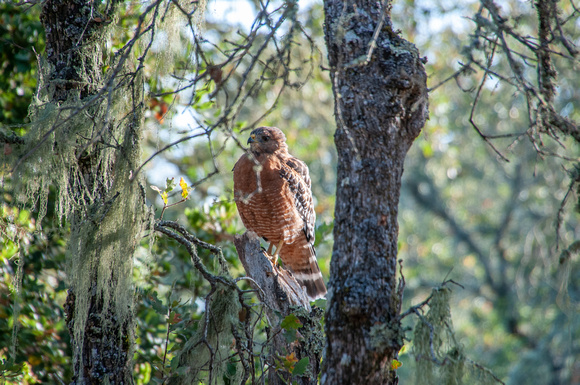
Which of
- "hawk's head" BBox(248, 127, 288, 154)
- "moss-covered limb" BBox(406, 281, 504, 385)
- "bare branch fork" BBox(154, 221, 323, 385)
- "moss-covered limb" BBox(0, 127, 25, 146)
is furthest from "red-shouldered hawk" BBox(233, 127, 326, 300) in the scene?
"moss-covered limb" BBox(406, 281, 504, 385)

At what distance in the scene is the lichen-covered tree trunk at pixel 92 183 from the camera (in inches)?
98.0

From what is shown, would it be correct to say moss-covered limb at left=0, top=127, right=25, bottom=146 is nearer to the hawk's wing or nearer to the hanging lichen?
the hanging lichen

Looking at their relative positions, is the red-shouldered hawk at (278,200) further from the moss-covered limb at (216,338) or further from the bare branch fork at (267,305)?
the moss-covered limb at (216,338)

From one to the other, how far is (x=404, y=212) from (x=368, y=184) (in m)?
14.4

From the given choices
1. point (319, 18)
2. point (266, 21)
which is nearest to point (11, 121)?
point (266, 21)

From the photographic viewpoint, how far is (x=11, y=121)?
160 inches

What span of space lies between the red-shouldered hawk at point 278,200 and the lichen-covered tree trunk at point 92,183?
1.95 metres

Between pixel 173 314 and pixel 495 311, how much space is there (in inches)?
508

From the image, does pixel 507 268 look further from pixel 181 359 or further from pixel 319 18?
pixel 181 359

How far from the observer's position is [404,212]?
16250 mm

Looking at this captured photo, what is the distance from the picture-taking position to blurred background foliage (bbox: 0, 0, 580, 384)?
9.87ft


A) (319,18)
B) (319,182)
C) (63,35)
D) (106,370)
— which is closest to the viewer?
(106,370)

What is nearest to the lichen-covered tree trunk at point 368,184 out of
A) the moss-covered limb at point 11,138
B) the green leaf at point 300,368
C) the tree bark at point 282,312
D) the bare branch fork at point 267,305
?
the green leaf at point 300,368

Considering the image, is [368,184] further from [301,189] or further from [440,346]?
[301,189]
